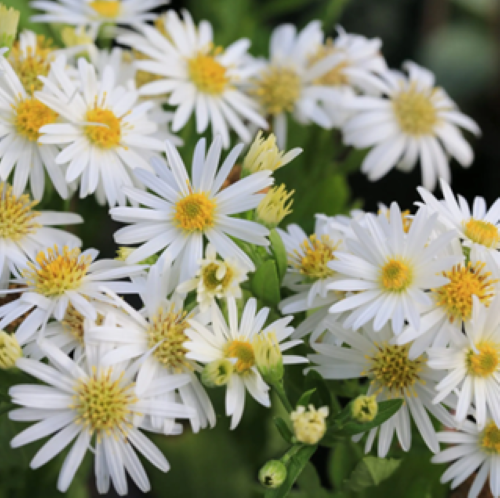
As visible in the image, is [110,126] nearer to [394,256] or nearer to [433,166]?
[394,256]

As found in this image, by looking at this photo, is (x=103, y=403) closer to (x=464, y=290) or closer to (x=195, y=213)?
(x=195, y=213)

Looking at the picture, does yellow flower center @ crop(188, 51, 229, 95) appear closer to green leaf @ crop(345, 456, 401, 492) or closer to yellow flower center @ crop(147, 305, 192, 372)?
yellow flower center @ crop(147, 305, 192, 372)

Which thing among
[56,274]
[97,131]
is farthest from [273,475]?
[97,131]

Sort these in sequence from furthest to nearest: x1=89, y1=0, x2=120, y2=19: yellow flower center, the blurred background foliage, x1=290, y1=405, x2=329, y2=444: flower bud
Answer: x1=89, y1=0, x2=120, y2=19: yellow flower center, the blurred background foliage, x1=290, y1=405, x2=329, y2=444: flower bud

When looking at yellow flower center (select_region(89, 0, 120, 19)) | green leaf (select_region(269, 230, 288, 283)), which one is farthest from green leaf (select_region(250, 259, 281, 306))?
yellow flower center (select_region(89, 0, 120, 19))

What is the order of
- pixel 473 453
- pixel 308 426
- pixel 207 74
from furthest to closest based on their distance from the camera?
pixel 207 74 < pixel 473 453 < pixel 308 426

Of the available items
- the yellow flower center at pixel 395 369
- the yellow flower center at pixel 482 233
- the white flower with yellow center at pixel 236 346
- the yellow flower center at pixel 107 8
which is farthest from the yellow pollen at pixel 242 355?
the yellow flower center at pixel 107 8
